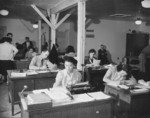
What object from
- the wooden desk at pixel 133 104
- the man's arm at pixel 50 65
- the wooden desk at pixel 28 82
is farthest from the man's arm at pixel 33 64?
the wooden desk at pixel 133 104

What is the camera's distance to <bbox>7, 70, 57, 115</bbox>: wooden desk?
425cm

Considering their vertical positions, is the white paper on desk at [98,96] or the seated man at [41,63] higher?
the seated man at [41,63]

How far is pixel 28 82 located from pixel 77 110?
2161mm

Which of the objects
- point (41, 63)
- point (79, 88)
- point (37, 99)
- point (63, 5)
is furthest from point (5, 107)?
point (63, 5)

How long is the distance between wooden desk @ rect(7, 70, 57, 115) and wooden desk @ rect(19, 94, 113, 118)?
173 centimetres

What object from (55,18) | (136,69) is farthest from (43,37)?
(136,69)

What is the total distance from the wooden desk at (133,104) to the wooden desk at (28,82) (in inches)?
64.3

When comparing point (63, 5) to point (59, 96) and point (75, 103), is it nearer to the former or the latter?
point (59, 96)

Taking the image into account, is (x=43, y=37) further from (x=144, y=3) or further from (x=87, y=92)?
(x=87, y=92)

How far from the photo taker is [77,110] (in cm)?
250

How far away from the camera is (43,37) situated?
40.2 feet

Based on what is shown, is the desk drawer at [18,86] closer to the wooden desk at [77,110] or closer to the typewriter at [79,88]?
the wooden desk at [77,110]

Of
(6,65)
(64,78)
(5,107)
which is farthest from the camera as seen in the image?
(6,65)

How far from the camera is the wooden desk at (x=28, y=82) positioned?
4.25m
